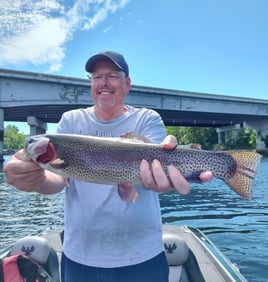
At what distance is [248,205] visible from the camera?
56.6 ft

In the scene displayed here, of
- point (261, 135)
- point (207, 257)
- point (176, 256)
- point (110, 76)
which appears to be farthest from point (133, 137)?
point (261, 135)

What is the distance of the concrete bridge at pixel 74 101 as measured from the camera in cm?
4062

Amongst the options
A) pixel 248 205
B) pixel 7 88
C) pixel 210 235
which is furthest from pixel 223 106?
pixel 210 235

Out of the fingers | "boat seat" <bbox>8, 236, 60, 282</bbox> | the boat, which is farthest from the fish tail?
"boat seat" <bbox>8, 236, 60, 282</bbox>

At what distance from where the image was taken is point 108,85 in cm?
310

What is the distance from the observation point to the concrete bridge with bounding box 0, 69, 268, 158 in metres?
40.6

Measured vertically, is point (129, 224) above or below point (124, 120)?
below

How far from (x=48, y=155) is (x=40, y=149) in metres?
0.10

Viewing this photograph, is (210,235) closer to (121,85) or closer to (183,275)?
(183,275)

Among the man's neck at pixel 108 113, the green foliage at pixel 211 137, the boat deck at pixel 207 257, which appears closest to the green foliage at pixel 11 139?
the green foliage at pixel 211 137

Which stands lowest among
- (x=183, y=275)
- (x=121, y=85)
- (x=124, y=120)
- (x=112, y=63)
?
(x=183, y=275)

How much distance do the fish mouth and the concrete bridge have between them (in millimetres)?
40111

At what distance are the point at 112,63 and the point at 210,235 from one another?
31.4ft

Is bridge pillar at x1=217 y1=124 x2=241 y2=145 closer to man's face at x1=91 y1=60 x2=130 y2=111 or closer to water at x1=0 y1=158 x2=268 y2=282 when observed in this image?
water at x1=0 y1=158 x2=268 y2=282
